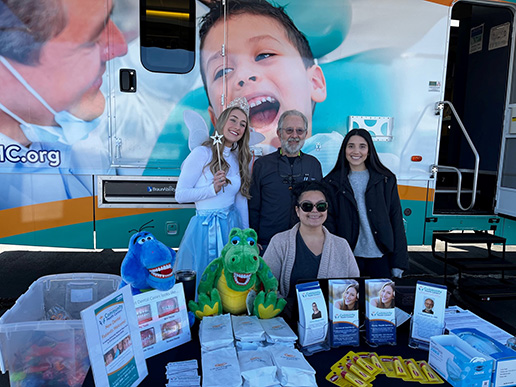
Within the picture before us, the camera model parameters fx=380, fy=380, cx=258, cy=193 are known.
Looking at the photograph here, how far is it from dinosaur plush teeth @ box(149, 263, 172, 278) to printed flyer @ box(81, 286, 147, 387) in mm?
129

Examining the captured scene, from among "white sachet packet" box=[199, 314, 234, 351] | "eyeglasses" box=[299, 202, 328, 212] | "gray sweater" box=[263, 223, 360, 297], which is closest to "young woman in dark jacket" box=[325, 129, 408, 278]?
"gray sweater" box=[263, 223, 360, 297]

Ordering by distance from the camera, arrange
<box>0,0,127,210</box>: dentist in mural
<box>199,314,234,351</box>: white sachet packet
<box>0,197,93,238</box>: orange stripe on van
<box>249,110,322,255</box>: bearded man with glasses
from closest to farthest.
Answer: <box>199,314,234,351</box>: white sachet packet < <box>249,110,322,255</box>: bearded man with glasses < <box>0,0,127,210</box>: dentist in mural < <box>0,197,93,238</box>: orange stripe on van

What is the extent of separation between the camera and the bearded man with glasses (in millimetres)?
2393

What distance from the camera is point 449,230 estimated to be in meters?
3.73

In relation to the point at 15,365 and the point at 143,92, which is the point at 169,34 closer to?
the point at 143,92

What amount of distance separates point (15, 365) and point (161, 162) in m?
2.09

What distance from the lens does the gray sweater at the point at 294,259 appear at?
1.78 meters

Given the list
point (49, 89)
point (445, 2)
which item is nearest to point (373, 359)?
point (49, 89)

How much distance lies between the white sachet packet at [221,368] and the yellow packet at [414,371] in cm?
59

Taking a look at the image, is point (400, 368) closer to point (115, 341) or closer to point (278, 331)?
point (278, 331)

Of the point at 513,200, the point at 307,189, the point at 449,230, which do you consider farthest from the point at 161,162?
the point at 513,200

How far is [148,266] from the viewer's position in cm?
137

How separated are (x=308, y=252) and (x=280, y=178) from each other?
0.70 metres

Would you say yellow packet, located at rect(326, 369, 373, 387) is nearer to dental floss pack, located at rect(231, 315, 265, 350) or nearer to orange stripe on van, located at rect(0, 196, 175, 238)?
dental floss pack, located at rect(231, 315, 265, 350)
